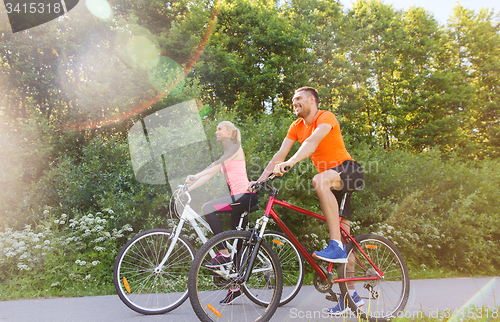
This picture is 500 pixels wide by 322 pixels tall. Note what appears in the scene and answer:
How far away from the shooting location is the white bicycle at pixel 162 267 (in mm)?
3357

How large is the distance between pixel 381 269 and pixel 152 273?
95.5 inches

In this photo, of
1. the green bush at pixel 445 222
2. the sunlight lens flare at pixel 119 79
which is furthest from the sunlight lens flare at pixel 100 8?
the green bush at pixel 445 222

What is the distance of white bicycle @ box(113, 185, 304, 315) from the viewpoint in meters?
3.36

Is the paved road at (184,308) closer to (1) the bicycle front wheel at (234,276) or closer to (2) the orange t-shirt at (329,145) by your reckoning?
(1) the bicycle front wheel at (234,276)

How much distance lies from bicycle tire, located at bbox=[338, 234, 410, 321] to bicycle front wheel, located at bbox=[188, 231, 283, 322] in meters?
0.82

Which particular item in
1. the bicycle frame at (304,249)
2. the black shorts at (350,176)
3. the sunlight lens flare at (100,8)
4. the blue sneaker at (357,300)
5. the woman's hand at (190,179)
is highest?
the sunlight lens flare at (100,8)

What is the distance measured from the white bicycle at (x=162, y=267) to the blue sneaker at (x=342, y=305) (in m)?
0.51

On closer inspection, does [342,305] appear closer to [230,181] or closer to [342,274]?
[342,274]

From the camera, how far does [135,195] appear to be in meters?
5.59

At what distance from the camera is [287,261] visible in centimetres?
355

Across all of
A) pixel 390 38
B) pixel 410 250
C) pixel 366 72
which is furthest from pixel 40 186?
pixel 390 38

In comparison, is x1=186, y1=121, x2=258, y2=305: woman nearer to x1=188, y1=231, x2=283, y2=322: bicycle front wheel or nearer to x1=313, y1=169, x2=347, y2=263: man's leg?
x1=188, y1=231, x2=283, y2=322: bicycle front wheel

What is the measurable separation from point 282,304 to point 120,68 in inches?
418

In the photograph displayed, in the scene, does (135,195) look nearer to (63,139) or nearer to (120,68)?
(63,139)
